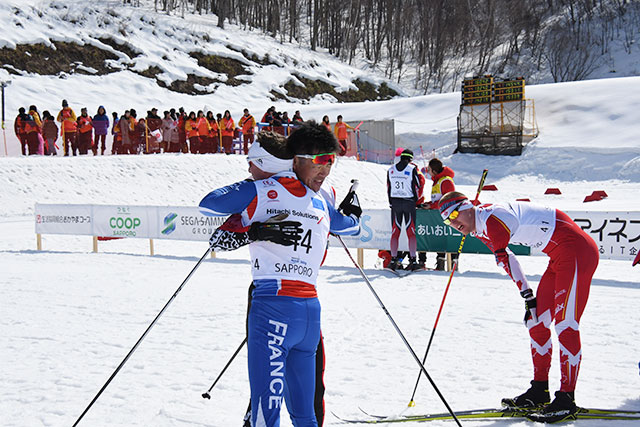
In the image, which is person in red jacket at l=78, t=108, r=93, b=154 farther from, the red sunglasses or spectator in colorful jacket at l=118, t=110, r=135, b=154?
the red sunglasses

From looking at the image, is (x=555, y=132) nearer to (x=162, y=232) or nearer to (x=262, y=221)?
(x=162, y=232)

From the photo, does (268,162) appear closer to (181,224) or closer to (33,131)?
(181,224)

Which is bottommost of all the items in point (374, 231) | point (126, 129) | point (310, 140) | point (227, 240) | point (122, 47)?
point (374, 231)

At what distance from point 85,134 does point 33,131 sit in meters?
1.73

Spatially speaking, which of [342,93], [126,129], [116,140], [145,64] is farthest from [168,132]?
[342,93]

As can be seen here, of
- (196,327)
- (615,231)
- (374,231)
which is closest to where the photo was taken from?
(196,327)

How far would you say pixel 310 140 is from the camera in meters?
3.12

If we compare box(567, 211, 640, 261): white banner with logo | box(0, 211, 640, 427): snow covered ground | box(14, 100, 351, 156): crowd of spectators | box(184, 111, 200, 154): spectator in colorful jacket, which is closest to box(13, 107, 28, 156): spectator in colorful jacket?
box(14, 100, 351, 156): crowd of spectators

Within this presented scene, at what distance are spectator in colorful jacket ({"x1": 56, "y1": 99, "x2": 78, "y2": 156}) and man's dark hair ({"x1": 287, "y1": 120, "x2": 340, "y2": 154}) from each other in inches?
779

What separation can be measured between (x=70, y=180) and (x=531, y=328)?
17652mm

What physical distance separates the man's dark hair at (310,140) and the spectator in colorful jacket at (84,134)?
64.9ft

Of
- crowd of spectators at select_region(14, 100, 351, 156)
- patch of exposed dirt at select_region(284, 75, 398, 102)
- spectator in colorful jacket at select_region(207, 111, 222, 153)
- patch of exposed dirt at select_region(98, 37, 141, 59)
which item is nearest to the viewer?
crowd of spectators at select_region(14, 100, 351, 156)

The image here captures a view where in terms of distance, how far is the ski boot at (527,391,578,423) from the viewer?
13.6ft

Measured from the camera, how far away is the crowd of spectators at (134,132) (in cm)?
2047
